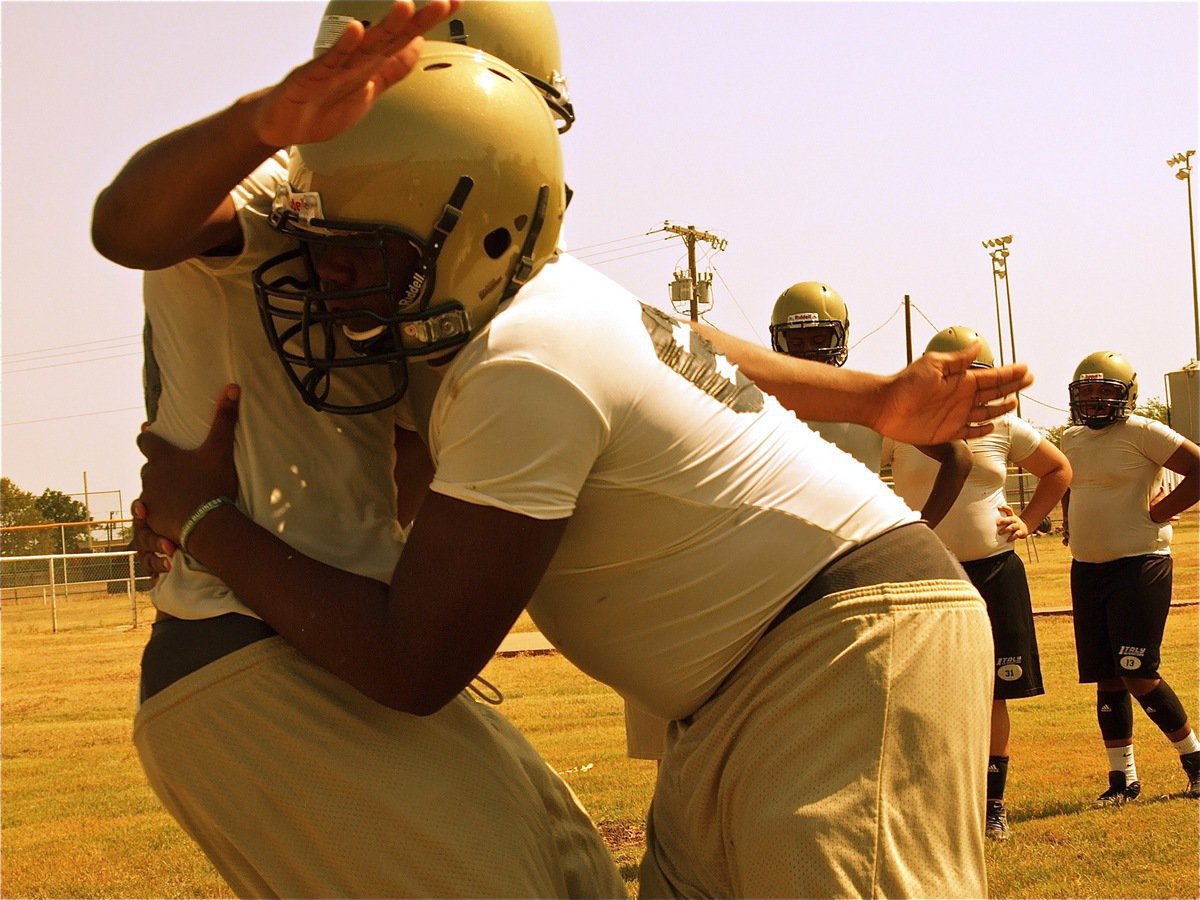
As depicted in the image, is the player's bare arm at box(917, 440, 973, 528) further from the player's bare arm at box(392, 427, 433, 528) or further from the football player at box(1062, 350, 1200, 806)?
the player's bare arm at box(392, 427, 433, 528)

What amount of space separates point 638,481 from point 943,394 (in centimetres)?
103

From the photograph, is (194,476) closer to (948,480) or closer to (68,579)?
(948,480)

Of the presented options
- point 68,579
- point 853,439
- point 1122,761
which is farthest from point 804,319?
point 68,579

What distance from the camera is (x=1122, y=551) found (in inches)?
350

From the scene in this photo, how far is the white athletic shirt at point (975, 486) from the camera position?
800cm

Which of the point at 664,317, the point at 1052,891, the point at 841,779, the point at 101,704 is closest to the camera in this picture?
the point at 841,779

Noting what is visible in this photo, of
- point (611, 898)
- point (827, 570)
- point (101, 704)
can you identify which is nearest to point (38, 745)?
point (101, 704)

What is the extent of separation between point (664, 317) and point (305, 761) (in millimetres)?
1151

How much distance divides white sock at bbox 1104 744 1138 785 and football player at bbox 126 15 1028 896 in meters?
5.95

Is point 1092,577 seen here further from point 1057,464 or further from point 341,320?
point 341,320

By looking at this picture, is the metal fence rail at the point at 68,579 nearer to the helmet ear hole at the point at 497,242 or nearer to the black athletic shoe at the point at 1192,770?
the black athletic shoe at the point at 1192,770

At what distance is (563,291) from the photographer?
263 cm

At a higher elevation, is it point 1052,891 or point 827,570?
point 827,570

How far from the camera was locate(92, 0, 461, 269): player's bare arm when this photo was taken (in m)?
2.27
